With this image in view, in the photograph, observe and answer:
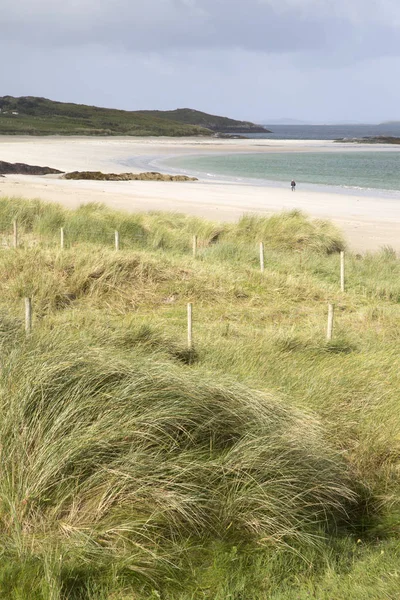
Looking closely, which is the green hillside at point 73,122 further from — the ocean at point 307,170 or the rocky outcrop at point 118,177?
the rocky outcrop at point 118,177

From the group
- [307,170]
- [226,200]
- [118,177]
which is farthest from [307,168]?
[226,200]

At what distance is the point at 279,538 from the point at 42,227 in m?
17.7

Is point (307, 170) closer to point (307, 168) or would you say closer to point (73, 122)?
point (307, 168)

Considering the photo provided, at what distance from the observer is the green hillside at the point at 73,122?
13725 centimetres

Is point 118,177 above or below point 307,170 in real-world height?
above

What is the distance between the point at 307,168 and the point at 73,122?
93321 millimetres

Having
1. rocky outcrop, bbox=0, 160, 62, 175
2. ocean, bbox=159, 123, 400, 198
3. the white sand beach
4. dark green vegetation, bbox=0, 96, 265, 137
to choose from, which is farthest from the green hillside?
the white sand beach

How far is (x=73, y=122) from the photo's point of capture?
160625 millimetres

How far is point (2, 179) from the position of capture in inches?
1908

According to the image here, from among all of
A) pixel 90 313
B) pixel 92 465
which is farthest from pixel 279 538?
pixel 90 313

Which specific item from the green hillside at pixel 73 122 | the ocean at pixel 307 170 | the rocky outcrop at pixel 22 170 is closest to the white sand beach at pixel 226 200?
the rocky outcrop at pixel 22 170

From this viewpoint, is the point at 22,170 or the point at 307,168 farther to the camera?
the point at 307,168

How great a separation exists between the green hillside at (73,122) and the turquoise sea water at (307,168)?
165ft

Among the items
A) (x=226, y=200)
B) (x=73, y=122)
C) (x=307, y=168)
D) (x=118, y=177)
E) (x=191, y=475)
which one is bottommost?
(x=307, y=168)
